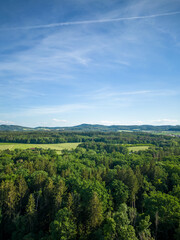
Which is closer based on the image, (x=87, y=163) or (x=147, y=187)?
(x=147, y=187)

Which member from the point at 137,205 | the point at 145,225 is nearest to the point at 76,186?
the point at 137,205

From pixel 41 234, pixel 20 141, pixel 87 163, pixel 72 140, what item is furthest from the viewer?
pixel 72 140

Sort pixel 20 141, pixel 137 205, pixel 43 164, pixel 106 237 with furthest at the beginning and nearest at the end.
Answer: pixel 20 141 < pixel 43 164 < pixel 137 205 < pixel 106 237

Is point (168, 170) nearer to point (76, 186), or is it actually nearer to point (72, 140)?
point (76, 186)

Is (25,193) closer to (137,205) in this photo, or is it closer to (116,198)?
(116,198)

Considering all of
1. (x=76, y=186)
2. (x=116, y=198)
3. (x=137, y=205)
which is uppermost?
(x=76, y=186)

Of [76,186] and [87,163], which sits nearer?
[76,186]

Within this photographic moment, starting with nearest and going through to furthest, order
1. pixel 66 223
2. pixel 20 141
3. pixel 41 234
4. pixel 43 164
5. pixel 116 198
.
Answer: pixel 66 223, pixel 41 234, pixel 116 198, pixel 43 164, pixel 20 141

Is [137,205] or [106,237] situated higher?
[106,237]

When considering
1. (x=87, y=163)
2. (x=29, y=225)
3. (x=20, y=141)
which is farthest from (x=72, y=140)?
(x=29, y=225)
